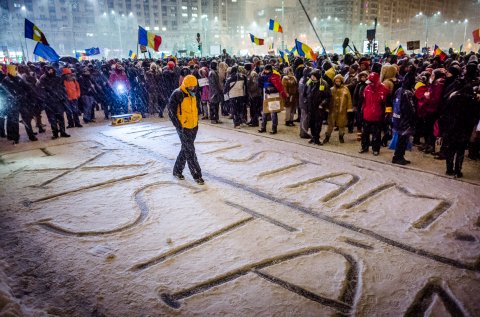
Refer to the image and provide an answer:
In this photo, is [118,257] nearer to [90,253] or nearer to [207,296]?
[90,253]

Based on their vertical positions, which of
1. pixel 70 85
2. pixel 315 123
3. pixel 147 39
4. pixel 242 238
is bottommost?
pixel 242 238

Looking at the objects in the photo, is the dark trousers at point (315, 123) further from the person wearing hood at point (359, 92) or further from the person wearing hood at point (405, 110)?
the person wearing hood at point (405, 110)

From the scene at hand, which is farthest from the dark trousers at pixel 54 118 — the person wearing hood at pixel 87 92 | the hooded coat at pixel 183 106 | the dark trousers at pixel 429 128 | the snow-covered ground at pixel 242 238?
the dark trousers at pixel 429 128

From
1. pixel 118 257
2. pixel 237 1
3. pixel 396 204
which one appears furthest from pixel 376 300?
pixel 237 1

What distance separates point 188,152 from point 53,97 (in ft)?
19.8

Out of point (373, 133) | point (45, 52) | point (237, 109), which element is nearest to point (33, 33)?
point (45, 52)

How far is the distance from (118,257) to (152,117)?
9906 mm

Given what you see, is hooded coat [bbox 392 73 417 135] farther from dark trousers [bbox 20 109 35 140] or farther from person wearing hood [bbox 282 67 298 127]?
dark trousers [bbox 20 109 35 140]

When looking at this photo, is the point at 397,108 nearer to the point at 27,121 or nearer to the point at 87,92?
the point at 27,121

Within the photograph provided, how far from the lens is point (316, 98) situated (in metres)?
8.26

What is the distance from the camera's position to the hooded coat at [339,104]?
8156 millimetres

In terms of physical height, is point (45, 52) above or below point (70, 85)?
above

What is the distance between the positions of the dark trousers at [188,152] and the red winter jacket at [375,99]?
3827mm

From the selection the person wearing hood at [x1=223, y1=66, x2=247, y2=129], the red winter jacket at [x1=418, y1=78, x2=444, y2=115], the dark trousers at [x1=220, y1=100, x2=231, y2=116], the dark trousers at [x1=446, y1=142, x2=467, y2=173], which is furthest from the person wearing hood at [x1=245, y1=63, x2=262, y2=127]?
the dark trousers at [x1=446, y1=142, x2=467, y2=173]
